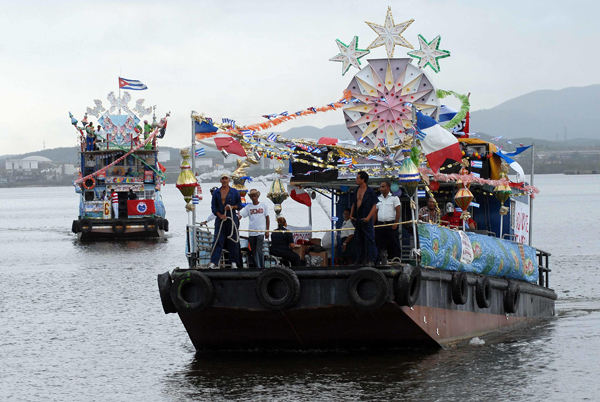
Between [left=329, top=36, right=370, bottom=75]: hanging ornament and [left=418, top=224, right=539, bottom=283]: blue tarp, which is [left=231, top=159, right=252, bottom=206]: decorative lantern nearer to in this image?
[left=329, top=36, right=370, bottom=75]: hanging ornament

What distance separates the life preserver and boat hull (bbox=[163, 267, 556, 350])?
38.1 metres

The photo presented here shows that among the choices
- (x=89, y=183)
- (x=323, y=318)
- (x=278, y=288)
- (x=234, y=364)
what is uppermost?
(x=89, y=183)

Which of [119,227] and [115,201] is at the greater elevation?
[115,201]

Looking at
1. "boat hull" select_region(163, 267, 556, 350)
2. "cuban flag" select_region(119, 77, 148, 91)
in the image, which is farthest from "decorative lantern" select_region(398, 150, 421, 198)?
"cuban flag" select_region(119, 77, 148, 91)

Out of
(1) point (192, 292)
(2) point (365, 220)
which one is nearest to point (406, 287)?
(2) point (365, 220)

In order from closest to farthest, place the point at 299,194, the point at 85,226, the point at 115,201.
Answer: the point at 299,194
the point at 85,226
the point at 115,201

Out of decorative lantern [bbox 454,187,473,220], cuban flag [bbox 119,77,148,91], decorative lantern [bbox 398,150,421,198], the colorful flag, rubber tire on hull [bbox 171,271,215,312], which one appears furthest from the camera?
cuban flag [bbox 119,77,148,91]

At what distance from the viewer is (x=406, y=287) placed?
14672 mm

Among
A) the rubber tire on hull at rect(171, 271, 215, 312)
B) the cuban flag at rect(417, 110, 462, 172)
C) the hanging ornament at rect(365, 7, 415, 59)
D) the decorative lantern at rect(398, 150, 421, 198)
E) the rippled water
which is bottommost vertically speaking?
the rippled water

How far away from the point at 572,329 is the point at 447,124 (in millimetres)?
5968

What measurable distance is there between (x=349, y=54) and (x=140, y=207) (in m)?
37.6

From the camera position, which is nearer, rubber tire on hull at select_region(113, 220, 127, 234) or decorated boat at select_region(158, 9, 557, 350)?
decorated boat at select_region(158, 9, 557, 350)

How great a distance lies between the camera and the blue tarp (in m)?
15.7

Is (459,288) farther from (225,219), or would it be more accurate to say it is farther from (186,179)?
(186,179)
